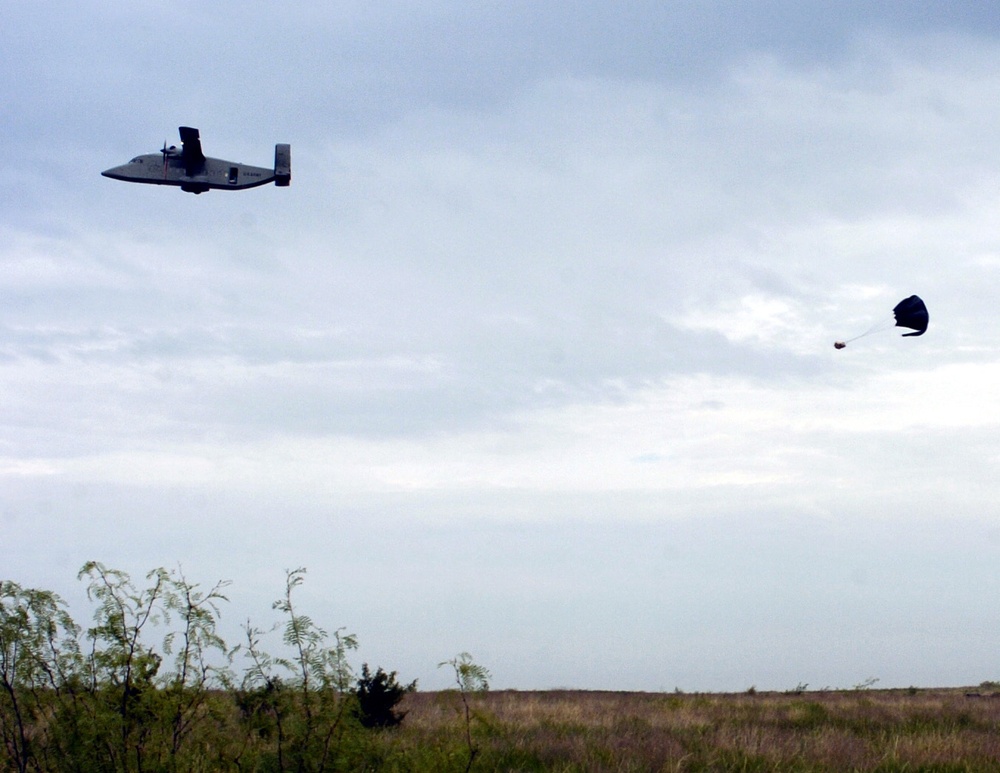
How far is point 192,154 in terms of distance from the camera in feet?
112

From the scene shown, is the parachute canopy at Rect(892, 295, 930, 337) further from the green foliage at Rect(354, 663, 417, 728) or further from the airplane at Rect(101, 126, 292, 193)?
the airplane at Rect(101, 126, 292, 193)

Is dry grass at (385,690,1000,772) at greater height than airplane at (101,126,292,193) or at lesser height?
lesser

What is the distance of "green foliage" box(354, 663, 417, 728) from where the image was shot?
1664cm

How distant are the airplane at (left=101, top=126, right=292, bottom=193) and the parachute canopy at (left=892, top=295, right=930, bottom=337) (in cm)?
2282

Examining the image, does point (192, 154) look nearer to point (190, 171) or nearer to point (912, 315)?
point (190, 171)

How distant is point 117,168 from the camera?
35.5m

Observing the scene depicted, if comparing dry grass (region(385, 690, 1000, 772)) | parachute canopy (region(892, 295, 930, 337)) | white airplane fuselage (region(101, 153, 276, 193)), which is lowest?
dry grass (region(385, 690, 1000, 772))

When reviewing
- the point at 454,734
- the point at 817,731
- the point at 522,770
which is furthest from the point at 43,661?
the point at 817,731

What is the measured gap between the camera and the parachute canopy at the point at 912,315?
20109 millimetres

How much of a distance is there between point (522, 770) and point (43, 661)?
237 inches

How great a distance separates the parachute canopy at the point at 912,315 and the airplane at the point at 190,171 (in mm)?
22825

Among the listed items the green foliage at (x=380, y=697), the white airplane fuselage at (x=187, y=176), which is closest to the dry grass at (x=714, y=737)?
the green foliage at (x=380, y=697)

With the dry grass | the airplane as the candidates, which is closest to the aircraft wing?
the airplane

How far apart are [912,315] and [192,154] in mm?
24474
